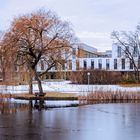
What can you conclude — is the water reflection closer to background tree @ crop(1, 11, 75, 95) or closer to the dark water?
the dark water

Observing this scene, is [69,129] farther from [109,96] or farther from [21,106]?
[109,96]

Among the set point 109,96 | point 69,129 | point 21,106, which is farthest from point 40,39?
point 69,129

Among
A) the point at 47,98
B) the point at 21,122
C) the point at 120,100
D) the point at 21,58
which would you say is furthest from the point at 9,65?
the point at 21,122

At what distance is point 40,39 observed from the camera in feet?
137

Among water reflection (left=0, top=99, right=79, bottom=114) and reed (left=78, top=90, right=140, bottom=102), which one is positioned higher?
reed (left=78, top=90, right=140, bottom=102)

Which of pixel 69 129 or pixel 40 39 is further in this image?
pixel 40 39

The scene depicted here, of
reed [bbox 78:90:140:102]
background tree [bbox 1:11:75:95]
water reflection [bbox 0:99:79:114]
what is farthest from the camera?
background tree [bbox 1:11:75:95]

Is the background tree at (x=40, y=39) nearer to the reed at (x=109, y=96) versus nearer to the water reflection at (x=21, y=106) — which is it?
the reed at (x=109, y=96)

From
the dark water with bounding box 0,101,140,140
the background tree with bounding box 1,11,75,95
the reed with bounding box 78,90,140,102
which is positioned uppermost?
the background tree with bounding box 1,11,75,95

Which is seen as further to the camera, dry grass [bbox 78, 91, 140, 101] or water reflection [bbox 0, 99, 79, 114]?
dry grass [bbox 78, 91, 140, 101]

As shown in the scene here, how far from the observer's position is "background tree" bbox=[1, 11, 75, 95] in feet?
135

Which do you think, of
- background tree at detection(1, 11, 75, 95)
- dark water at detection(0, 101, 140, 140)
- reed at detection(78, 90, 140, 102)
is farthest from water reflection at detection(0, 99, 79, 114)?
background tree at detection(1, 11, 75, 95)

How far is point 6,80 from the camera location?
3500 cm

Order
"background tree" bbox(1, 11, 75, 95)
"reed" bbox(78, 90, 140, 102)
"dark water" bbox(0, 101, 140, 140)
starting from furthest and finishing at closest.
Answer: "background tree" bbox(1, 11, 75, 95) → "reed" bbox(78, 90, 140, 102) → "dark water" bbox(0, 101, 140, 140)
